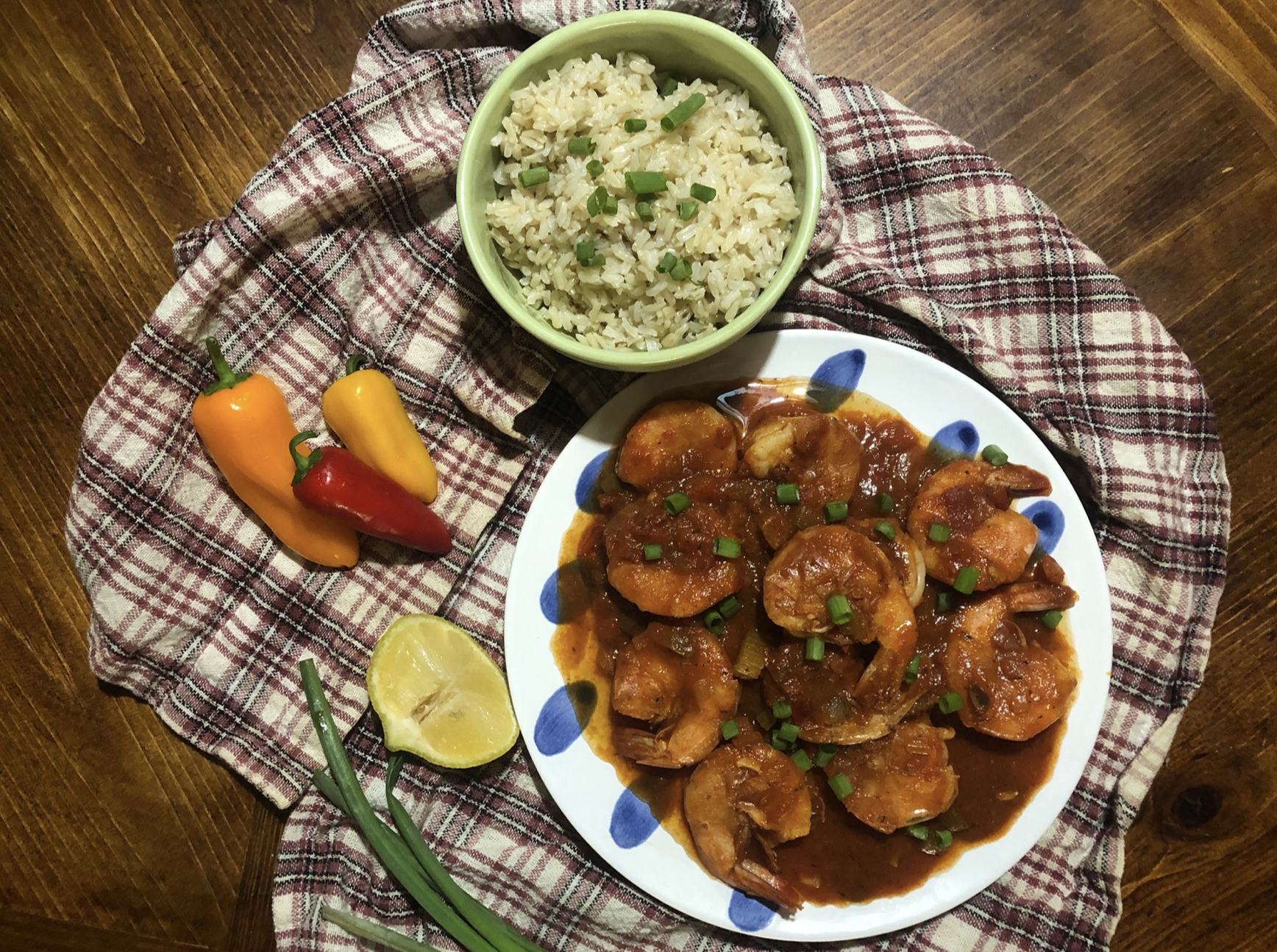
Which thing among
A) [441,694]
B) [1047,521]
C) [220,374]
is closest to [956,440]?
[1047,521]

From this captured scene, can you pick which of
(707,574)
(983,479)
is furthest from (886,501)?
(707,574)

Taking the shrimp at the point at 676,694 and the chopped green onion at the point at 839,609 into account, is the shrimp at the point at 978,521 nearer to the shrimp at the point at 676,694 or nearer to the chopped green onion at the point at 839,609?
the chopped green onion at the point at 839,609

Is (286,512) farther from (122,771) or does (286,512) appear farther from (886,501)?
(886,501)

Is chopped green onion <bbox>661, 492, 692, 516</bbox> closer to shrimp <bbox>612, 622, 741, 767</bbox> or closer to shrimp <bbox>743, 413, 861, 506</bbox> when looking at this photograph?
shrimp <bbox>743, 413, 861, 506</bbox>

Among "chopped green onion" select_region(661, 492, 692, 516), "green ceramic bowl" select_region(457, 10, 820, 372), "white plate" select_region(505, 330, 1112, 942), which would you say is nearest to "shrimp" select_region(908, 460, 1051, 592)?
"white plate" select_region(505, 330, 1112, 942)

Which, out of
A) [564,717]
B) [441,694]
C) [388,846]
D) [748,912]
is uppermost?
[441,694]

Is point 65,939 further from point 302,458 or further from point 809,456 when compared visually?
point 809,456
